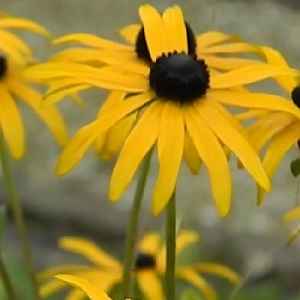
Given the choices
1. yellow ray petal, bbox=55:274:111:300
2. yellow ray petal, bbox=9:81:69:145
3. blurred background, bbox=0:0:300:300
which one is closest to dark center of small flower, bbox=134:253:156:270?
yellow ray petal, bbox=9:81:69:145

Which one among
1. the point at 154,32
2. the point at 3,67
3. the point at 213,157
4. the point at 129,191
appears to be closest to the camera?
the point at 213,157

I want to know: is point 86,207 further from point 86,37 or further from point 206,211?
point 86,37

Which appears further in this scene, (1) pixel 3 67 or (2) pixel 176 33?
(1) pixel 3 67

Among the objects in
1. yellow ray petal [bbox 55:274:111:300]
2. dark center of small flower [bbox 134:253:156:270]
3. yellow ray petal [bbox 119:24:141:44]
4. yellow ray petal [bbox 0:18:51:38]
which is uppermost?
yellow ray petal [bbox 0:18:51:38]

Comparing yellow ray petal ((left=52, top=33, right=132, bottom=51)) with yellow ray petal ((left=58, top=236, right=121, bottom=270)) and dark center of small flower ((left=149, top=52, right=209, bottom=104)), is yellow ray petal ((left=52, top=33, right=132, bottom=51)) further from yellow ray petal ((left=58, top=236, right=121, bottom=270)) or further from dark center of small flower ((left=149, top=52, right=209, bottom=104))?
yellow ray petal ((left=58, top=236, right=121, bottom=270))

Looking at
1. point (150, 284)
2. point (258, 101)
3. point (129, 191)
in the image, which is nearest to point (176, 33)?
point (258, 101)

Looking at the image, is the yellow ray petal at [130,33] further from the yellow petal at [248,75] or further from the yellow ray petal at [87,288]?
the yellow ray petal at [87,288]

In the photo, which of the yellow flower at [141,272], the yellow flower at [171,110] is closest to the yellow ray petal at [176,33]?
the yellow flower at [171,110]

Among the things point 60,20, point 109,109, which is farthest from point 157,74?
point 60,20

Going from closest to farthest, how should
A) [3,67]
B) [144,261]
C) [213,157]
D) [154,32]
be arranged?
[213,157]
[154,32]
[3,67]
[144,261]

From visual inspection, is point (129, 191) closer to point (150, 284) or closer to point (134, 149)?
point (150, 284)
